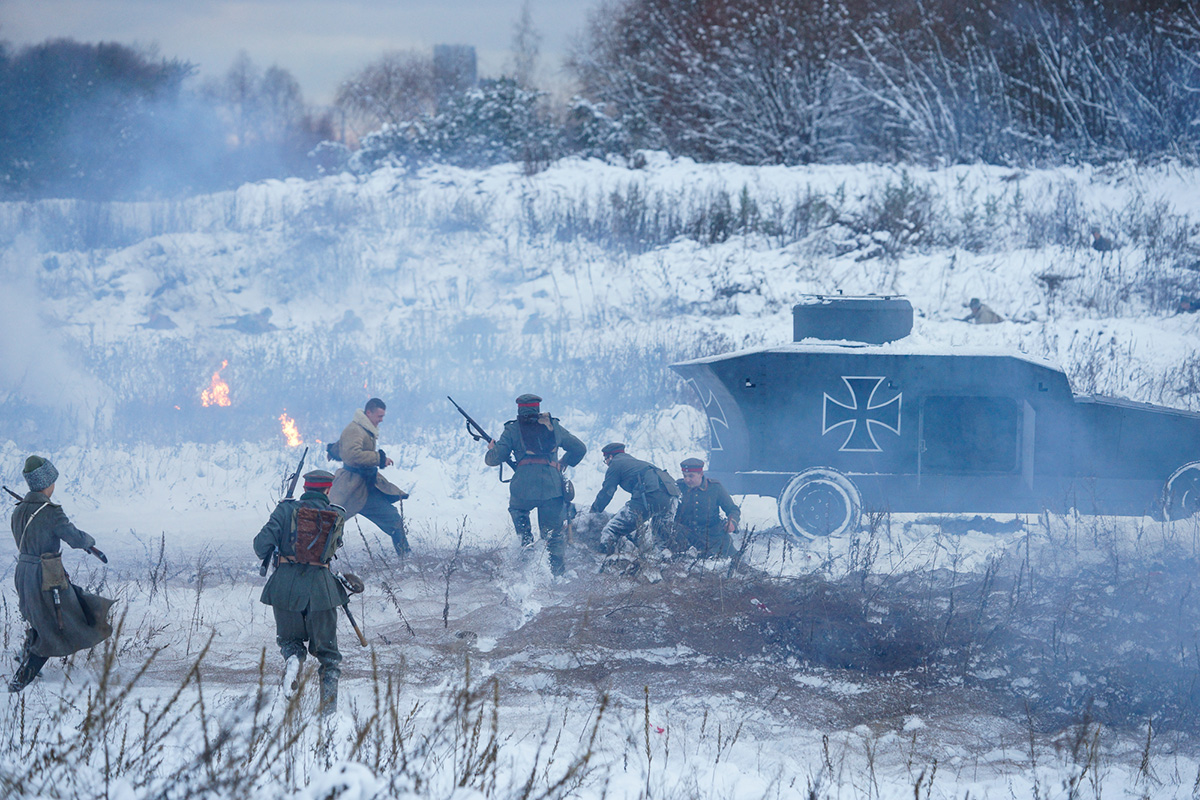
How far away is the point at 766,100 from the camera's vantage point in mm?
19219

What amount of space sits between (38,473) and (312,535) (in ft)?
5.50

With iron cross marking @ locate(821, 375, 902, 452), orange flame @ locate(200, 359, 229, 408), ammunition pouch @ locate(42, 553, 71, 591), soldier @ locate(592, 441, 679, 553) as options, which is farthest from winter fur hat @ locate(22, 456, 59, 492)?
orange flame @ locate(200, 359, 229, 408)

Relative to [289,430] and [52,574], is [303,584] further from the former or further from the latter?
[289,430]

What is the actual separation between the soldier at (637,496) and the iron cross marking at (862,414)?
59.9 inches

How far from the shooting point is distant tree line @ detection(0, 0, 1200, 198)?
692 inches

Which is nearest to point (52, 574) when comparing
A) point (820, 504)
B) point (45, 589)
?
point (45, 589)

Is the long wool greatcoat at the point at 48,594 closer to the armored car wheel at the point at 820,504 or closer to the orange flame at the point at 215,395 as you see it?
the armored car wheel at the point at 820,504

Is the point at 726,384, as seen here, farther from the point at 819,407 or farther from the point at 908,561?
the point at 908,561

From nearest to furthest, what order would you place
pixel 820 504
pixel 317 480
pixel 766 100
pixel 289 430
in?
pixel 317 480, pixel 820 504, pixel 289 430, pixel 766 100

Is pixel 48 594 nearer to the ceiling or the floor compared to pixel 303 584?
nearer to the floor

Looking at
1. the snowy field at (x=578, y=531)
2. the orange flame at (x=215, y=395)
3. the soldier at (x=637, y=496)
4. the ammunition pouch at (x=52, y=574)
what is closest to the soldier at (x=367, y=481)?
the snowy field at (x=578, y=531)

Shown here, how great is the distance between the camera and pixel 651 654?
18.4 feet

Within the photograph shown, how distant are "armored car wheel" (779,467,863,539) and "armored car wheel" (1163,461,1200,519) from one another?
253 centimetres

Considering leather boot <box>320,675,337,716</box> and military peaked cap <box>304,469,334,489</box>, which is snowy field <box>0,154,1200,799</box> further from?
military peaked cap <box>304,469,334,489</box>
